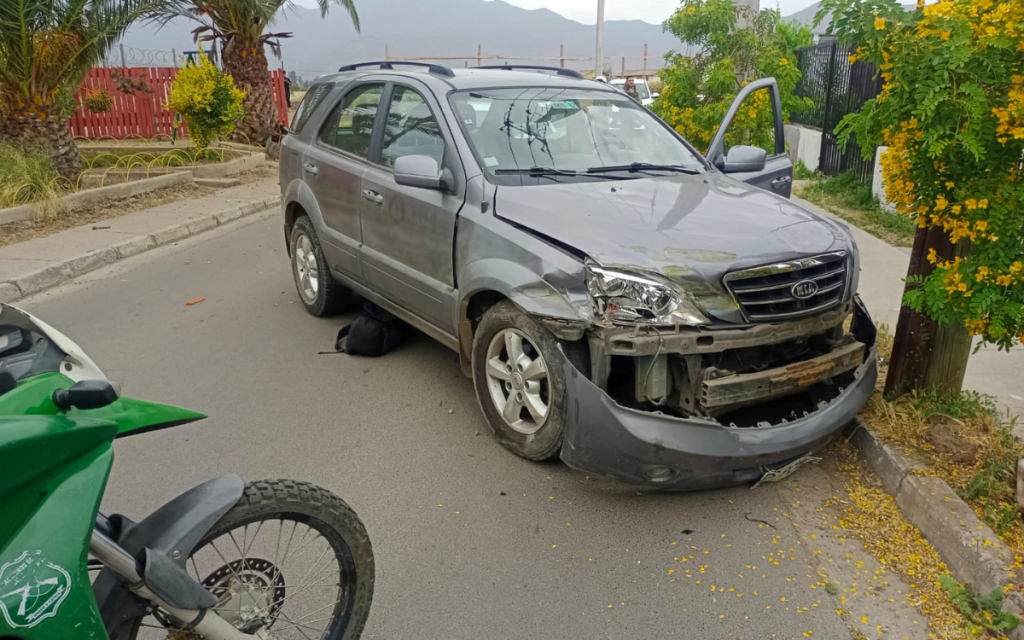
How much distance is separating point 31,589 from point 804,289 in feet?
10.3

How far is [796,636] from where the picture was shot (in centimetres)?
292

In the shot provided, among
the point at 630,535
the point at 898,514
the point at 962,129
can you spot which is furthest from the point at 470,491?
the point at 962,129

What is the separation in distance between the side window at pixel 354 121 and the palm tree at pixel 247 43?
10475 millimetres

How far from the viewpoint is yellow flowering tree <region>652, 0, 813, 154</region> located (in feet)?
28.1

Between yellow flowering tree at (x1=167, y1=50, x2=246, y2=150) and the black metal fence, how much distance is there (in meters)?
9.57

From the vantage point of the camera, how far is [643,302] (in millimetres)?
3477

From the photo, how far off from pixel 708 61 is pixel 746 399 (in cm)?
650

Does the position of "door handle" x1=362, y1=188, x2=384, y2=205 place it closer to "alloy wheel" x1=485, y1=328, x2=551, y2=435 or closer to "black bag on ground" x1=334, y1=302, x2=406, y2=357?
"black bag on ground" x1=334, y1=302, x2=406, y2=357

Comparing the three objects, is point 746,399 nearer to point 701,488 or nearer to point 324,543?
point 701,488

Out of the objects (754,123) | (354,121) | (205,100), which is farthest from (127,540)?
(205,100)

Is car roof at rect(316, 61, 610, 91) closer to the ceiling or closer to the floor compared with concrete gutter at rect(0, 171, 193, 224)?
closer to the ceiling

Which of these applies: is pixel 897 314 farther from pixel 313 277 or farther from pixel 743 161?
pixel 313 277

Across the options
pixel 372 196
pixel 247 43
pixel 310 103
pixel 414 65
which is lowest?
pixel 372 196

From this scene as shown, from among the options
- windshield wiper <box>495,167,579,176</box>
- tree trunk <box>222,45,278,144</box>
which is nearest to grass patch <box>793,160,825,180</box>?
windshield wiper <box>495,167,579,176</box>
